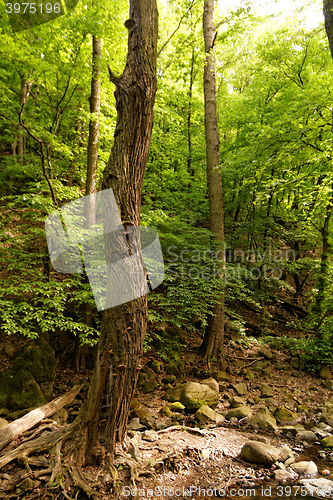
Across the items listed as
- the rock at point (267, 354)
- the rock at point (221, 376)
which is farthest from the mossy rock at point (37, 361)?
the rock at point (267, 354)

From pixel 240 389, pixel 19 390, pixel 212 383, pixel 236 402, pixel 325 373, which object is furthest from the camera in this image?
pixel 325 373

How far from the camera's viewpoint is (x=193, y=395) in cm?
588

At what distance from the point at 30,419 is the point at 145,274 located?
2908 mm

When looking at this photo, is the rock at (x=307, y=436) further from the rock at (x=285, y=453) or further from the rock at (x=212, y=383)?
the rock at (x=212, y=383)

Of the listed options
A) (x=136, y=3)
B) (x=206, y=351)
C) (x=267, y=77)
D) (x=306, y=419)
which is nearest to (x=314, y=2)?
(x=267, y=77)

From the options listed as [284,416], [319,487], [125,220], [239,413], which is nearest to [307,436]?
[284,416]

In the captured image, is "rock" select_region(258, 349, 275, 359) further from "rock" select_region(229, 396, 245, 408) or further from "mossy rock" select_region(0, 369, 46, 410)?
"mossy rock" select_region(0, 369, 46, 410)

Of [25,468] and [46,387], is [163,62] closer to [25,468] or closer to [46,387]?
[46,387]

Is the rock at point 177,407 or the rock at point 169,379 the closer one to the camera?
the rock at point 177,407

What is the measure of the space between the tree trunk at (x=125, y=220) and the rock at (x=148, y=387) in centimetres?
288

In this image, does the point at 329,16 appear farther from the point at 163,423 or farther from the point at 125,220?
the point at 163,423

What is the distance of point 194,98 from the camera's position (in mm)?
11633

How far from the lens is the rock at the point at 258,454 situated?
161 inches

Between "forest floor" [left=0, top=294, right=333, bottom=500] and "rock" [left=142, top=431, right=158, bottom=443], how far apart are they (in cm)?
2
